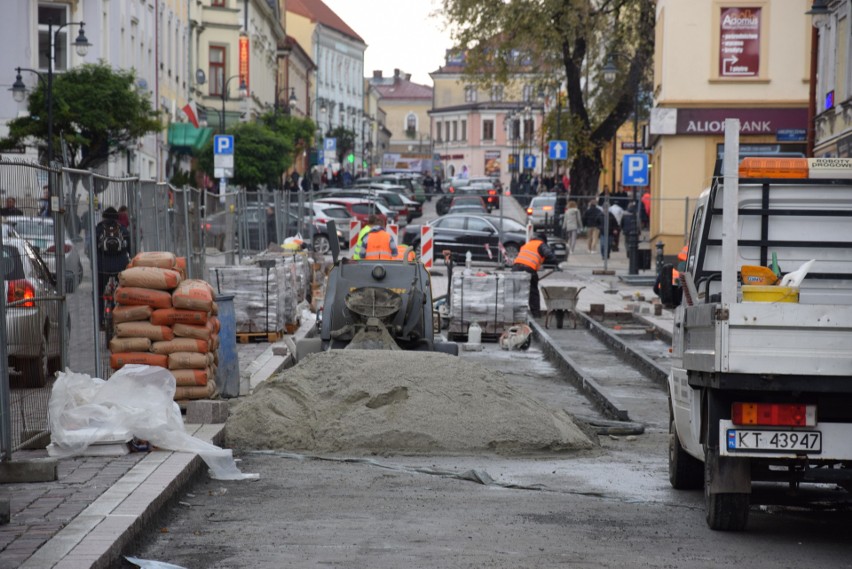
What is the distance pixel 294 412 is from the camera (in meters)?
12.4

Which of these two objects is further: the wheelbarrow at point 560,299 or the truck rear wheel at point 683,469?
the wheelbarrow at point 560,299

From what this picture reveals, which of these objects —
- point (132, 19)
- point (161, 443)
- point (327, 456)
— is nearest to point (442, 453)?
point (327, 456)

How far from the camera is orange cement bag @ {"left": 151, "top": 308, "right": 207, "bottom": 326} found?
1295cm

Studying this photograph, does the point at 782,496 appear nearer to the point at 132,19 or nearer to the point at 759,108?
the point at 759,108

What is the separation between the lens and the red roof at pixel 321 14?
409 ft

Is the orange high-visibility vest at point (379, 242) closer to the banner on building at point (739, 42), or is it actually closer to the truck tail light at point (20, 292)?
the truck tail light at point (20, 292)

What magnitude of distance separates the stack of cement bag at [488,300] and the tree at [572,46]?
77.5 feet

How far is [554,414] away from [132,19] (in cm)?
4200

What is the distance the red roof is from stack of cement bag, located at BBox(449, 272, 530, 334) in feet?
337

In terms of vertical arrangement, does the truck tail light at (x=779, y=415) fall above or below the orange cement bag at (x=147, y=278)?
below

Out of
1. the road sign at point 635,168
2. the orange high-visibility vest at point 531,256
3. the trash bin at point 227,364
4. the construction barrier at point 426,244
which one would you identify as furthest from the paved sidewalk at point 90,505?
the road sign at point 635,168

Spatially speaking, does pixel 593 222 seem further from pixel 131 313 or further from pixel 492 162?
pixel 492 162

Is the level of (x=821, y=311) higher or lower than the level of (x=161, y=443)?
higher

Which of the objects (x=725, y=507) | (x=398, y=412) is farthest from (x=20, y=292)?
(x=725, y=507)
